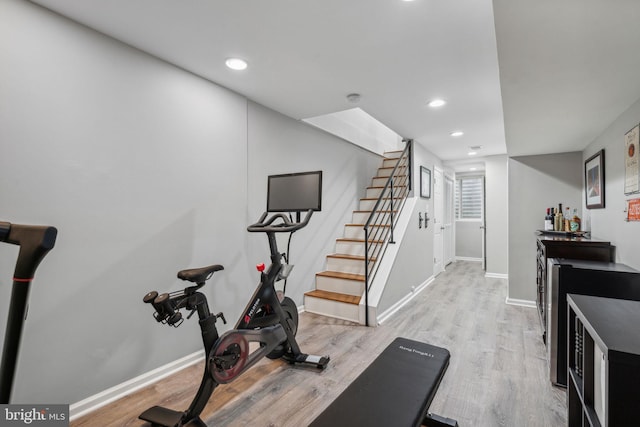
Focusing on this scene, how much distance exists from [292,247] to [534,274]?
3270 millimetres

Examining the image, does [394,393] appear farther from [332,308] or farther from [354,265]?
[354,265]

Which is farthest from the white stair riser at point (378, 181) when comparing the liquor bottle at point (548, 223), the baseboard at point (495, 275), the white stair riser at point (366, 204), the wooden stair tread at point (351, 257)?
the baseboard at point (495, 275)

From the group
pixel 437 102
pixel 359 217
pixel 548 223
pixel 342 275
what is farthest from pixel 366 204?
pixel 548 223

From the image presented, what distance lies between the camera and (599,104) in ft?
7.19

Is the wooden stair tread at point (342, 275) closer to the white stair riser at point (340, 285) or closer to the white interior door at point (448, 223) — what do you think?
the white stair riser at point (340, 285)

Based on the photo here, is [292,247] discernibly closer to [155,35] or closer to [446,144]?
[155,35]

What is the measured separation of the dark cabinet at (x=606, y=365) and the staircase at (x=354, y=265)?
2012mm

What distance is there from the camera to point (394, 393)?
4.67ft

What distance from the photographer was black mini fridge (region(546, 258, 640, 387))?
1.95 metres

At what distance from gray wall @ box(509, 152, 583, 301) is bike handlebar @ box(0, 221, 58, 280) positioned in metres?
4.80

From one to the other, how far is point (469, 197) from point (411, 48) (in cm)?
698

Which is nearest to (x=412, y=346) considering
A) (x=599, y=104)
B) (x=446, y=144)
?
(x=599, y=104)

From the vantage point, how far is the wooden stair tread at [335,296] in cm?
352

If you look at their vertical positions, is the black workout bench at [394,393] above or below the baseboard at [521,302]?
above
